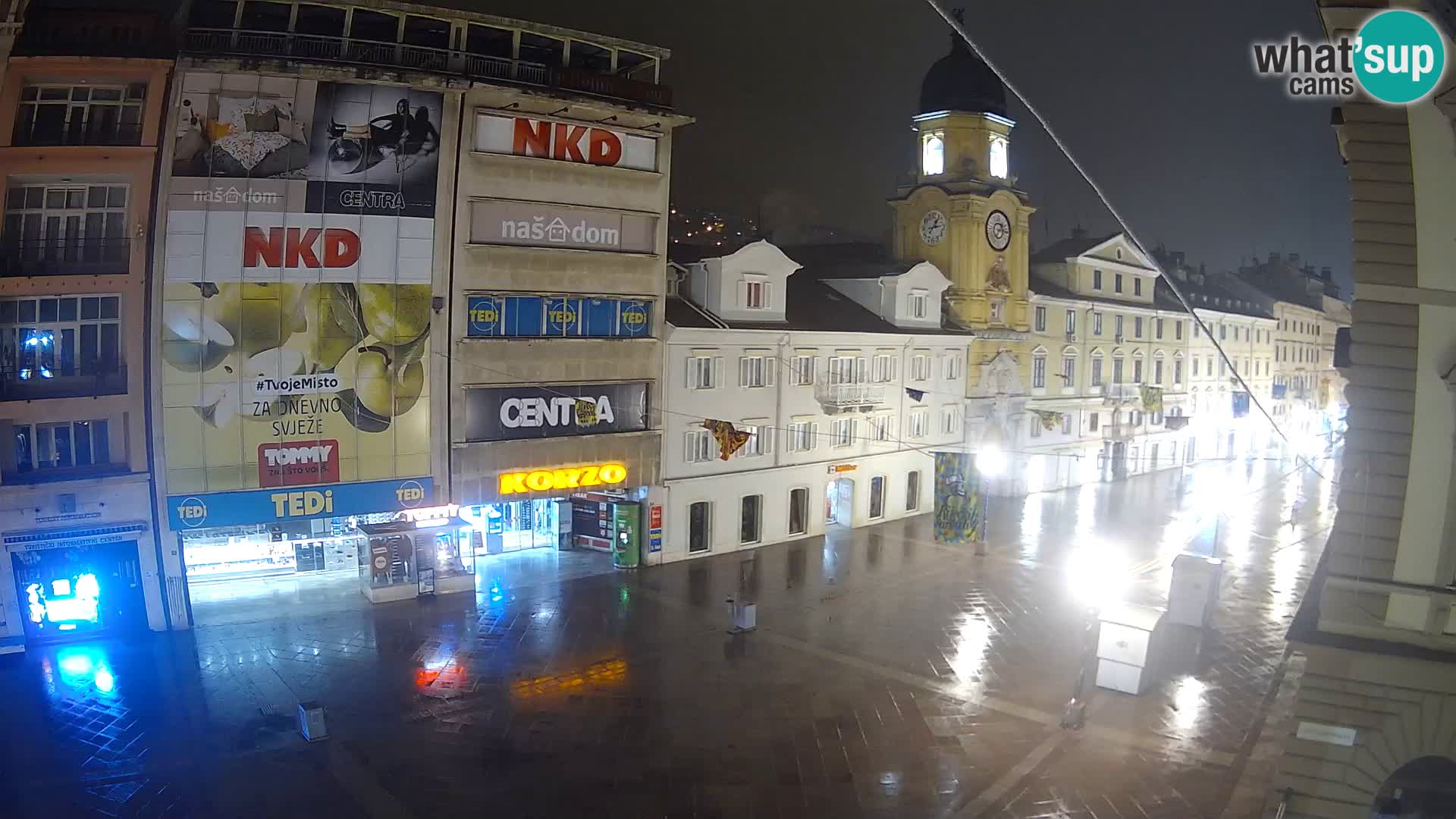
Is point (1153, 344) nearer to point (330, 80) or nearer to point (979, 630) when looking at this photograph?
point (979, 630)

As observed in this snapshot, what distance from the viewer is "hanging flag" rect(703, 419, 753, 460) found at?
3067 cm

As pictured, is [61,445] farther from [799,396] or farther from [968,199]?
[968,199]

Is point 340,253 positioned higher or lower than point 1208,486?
higher

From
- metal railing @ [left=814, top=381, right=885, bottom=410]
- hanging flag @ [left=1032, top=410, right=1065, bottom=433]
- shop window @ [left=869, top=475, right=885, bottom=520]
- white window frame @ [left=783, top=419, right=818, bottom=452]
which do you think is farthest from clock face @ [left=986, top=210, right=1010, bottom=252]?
white window frame @ [left=783, top=419, right=818, bottom=452]

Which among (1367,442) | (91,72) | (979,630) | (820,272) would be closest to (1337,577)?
(1367,442)

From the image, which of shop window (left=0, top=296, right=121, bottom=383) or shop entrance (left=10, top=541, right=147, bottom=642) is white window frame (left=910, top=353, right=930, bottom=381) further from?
shop entrance (left=10, top=541, right=147, bottom=642)

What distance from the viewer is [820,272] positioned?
1714 inches

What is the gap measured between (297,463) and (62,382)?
548 cm

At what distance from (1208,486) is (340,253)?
43.2m

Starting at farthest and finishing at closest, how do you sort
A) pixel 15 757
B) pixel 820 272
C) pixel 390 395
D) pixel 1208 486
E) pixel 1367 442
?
1. pixel 1208 486
2. pixel 820 272
3. pixel 390 395
4. pixel 15 757
5. pixel 1367 442

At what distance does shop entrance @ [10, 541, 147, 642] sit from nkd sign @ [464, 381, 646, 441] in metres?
8.80

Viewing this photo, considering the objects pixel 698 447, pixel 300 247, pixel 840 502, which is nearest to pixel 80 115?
pixel 300 247

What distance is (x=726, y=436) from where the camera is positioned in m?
30.7

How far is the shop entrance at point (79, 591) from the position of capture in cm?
2284
